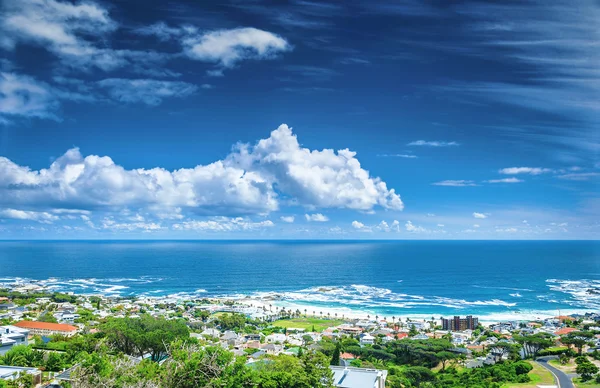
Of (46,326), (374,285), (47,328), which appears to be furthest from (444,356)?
(374,285)

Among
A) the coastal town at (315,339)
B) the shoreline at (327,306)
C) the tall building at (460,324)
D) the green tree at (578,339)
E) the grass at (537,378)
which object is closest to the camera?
the coastal town at (315,339)

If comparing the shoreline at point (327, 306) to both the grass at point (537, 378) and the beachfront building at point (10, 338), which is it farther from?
the beachfront building at point (10, 338)

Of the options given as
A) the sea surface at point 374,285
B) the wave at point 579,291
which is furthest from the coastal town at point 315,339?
the wave at point 579,291

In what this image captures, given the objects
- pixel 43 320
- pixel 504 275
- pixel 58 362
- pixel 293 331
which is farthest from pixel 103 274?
pixel 504 275

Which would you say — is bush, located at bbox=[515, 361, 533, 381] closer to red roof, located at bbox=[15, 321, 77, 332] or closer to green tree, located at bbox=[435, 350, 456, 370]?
green tree, located at bbox=[435, 350, 456, 370]

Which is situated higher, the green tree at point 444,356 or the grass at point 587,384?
the grass at point 587,384

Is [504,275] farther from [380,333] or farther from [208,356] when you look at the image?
[208,356]

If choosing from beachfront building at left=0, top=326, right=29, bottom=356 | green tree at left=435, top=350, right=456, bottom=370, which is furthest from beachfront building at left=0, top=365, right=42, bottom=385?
green tree at left=435, top=350, right=456, bottom=370
